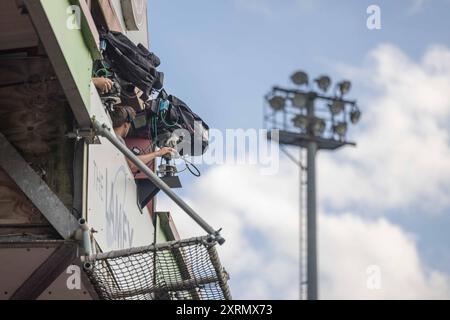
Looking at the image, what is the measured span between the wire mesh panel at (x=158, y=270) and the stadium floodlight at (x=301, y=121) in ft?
83.7

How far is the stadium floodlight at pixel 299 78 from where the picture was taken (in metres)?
36.9

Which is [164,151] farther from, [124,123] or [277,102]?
[277,102]

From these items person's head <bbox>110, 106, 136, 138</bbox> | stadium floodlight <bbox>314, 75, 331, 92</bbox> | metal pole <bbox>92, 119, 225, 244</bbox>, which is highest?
stadium floodlight <bbox>314, 75, 331, 92</bbox>

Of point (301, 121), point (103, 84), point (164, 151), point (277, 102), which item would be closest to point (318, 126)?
point (301, 121)

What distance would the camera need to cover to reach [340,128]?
38500 millimetres

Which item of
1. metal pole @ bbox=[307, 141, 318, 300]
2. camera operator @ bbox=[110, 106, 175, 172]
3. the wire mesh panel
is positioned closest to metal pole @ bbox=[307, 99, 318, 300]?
metal pole @ bbox=[307, 141, 318, 300]

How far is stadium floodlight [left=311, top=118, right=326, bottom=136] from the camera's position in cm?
3756

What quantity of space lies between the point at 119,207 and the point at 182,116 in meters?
1.71

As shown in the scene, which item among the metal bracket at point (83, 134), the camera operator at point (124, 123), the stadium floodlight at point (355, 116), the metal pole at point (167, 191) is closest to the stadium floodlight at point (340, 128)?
the stadium floodlight at point (355, 116)

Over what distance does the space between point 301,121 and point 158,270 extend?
85.8ft

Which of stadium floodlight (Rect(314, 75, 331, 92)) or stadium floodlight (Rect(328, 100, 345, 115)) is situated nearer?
stadium floodlight (Rect(314, 75, 331, 92))

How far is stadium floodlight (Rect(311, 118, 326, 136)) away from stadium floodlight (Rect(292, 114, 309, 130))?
11.7 inches

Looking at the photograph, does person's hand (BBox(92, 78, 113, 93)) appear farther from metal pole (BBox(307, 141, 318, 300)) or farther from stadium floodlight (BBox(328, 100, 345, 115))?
stadium floodlight (BBox(328, 100, 345, 115))

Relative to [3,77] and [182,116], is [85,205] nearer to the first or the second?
[3,77]
